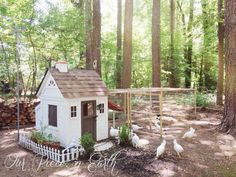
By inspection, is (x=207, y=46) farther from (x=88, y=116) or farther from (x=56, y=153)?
(x=56, y=153)

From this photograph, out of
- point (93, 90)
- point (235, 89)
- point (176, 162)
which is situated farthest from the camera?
point (235, 89)

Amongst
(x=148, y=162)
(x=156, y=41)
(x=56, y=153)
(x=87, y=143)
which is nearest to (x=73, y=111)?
(x=87, y=143)

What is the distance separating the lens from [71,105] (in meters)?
7.07

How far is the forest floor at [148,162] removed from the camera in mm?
5512

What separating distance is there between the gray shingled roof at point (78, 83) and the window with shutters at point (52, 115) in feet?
2.50

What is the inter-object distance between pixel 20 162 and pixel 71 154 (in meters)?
1.19

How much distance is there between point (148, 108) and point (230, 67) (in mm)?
6003

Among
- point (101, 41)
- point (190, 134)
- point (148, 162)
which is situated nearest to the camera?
point (148, 162)

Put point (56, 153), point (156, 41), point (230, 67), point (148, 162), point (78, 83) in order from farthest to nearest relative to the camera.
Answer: point (156, 41) < point (230, 67) < point (78, 83) < point (56, 153) < point (148, 162)

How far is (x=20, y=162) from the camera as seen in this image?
6.25m

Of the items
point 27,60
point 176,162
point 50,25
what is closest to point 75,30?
point 50,25

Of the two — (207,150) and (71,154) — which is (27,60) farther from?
(207,150)

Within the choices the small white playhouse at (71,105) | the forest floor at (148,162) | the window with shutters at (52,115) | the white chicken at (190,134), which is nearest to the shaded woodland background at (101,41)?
the small white playhouse at (71,105)

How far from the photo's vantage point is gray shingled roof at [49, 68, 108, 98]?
7043 millimetres
